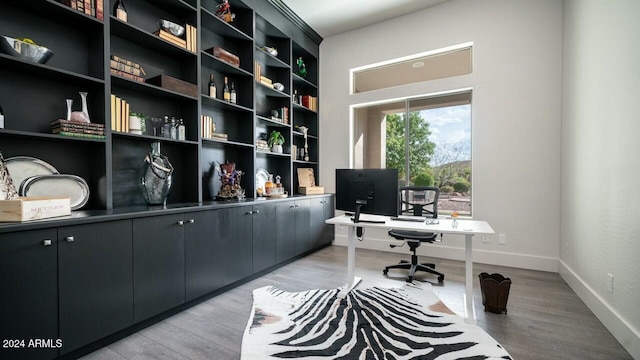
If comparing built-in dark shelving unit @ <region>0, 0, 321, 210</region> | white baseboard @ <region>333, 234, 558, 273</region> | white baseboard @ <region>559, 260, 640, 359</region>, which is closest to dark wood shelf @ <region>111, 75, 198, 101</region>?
built-in dark shelving unit @ <region>0, 0, 321, 210</region>

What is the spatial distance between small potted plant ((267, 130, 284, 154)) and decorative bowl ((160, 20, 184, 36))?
65.6 inches

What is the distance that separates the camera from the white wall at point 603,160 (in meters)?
1.76

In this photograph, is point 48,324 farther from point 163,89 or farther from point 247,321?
point 163,89

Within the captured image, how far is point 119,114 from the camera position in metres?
2.20

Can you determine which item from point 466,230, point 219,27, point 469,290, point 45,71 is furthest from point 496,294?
point 219,27

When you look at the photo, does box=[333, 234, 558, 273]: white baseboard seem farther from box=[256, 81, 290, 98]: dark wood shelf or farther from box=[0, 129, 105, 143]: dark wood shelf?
box=[0, 129, 105, 143]: dark wood shelf

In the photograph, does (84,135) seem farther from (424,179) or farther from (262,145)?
(424,179)

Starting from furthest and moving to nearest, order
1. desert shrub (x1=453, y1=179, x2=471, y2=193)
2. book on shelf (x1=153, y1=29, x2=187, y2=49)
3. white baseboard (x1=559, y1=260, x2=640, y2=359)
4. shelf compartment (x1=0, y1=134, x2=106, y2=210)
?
desert shrub (x1=453, y1=179, x2=471, y2=193) < book on shelf (x1=153, y1=29, x2=187, y2=49) < shelf compartment (x1=0, y1=134, x2=106, y2=210) < white baseboard (x1=559, y1=260, x2=640, y2=359)

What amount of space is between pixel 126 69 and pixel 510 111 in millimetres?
4169

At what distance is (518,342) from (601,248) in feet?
3.66

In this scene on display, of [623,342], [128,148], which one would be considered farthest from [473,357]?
[128,148]

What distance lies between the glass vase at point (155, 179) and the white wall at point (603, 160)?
11.3 feet

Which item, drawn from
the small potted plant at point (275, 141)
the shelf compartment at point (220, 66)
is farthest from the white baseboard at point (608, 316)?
the shelf compartment at point (220, 66)

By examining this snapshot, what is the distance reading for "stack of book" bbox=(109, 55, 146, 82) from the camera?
215cm
